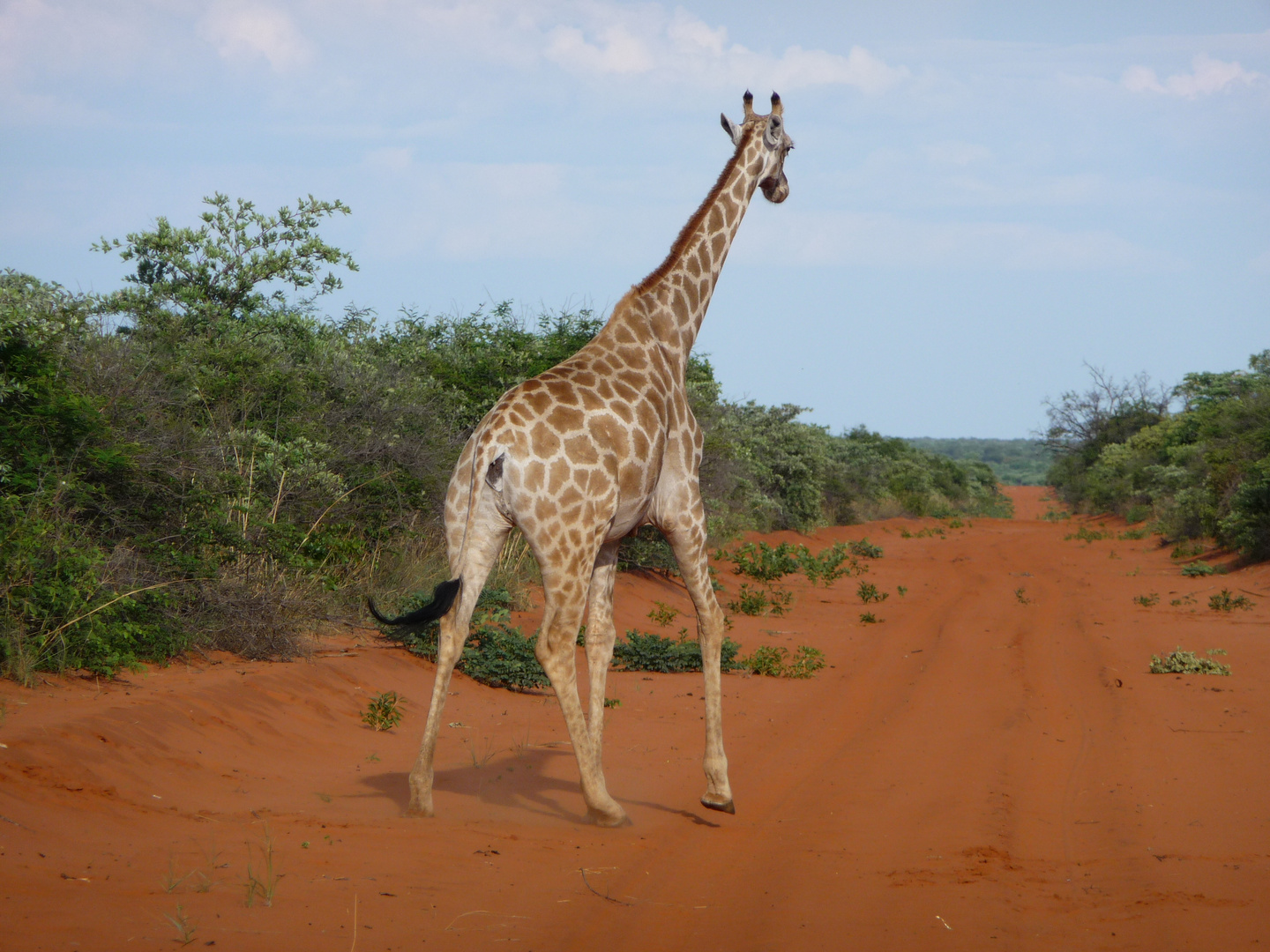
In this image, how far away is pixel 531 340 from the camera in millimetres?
13250

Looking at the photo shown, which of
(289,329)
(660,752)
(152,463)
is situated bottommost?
(660,752)

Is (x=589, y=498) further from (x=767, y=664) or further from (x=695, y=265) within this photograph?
(x=767, y=664)

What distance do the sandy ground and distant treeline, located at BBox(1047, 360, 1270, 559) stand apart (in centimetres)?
853

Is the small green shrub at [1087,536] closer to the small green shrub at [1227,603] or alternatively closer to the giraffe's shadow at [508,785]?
the small green shrub at [1227,603]

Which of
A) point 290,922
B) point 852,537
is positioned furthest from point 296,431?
point 852,537

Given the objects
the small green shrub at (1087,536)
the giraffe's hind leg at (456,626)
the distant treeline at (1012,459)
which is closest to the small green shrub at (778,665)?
the giraffe's hind leg at (456,626)

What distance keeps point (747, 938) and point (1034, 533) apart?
2663 cm

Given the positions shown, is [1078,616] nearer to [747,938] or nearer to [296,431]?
[296,431]

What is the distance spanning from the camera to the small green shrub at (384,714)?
7199 millimetres

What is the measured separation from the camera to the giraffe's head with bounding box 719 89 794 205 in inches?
262

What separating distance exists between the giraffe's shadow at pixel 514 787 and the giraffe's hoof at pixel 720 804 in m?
0.09

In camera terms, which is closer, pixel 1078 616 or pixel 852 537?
pixel 1078 616

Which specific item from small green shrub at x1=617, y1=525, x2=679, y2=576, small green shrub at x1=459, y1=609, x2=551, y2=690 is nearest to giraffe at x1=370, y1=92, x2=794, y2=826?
small green shrub at x1=459, y1=609, x2=551, y2=690

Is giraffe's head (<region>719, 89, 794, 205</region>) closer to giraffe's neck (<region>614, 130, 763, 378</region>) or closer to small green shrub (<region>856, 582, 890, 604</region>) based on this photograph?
giraffe's neck (<region>614, 130, 763, 378</region>)
